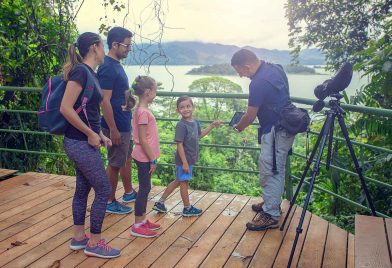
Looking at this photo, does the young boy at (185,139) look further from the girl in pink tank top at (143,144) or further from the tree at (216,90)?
the tree at (216,90)

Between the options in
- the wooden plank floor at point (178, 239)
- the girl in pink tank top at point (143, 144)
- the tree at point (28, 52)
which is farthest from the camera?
the tree at point (28, 52)

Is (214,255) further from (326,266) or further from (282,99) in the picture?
(282,99)

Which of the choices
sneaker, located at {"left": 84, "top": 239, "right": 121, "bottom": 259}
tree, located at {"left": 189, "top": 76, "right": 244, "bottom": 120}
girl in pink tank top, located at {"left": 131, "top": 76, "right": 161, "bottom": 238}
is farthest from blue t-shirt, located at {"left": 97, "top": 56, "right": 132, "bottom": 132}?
tree, located at {"left": 189, "top": 76, "right": 244, "bottom": 120}

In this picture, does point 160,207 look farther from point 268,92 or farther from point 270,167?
point 268,92

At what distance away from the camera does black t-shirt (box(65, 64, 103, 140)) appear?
102 inches

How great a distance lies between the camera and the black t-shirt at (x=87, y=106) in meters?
→ 2.60

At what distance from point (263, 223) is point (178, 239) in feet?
2.41

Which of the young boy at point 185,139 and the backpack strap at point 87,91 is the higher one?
the backpack strap at point 87,91

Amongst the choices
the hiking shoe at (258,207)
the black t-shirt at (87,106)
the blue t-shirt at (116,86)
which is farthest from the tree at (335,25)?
the black t-shirt at (87,106)

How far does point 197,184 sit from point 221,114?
7.35 feet

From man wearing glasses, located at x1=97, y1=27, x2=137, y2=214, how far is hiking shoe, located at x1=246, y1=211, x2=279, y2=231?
115cm

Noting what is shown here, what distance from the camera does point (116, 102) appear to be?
3504 millimetres

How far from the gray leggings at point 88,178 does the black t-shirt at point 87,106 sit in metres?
0.05

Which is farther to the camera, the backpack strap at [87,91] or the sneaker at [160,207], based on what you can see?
the sneaker at [160,207]
